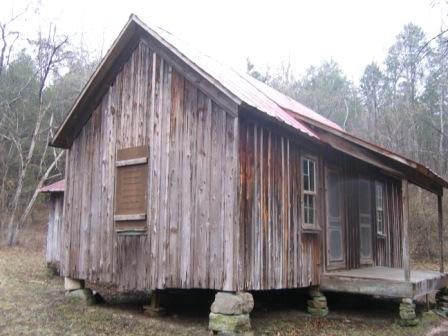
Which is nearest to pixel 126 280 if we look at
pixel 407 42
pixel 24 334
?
pixel 24 334

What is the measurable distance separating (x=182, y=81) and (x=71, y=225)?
447cm

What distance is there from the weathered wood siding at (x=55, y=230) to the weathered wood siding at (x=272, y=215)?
9.29 metres

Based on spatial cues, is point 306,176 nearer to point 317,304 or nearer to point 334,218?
point 334,218

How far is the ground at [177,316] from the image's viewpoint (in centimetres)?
851

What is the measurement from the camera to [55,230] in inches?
637

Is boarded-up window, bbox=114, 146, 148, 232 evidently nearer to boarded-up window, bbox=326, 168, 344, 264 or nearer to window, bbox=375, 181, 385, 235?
boarded-up window, bbox=326, 168, 344, 264

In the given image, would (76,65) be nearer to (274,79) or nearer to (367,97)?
(274,79)

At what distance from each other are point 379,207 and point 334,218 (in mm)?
3405

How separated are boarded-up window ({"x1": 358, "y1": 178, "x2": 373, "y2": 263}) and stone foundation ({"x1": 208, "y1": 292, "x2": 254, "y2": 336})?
584cm

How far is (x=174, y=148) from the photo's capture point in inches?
365

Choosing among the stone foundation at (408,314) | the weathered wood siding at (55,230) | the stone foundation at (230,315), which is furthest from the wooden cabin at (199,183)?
the weathered wood siding at (55,230)

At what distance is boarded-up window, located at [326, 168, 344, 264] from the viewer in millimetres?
11117

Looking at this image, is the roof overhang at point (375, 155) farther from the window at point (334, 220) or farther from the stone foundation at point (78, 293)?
the stone foundation at point (78, 293)

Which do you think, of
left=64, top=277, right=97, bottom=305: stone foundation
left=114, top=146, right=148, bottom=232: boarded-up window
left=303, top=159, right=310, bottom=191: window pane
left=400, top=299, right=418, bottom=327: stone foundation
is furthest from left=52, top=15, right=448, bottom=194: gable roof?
left=64, top=277, right=97, bottom=305: stone foundation
